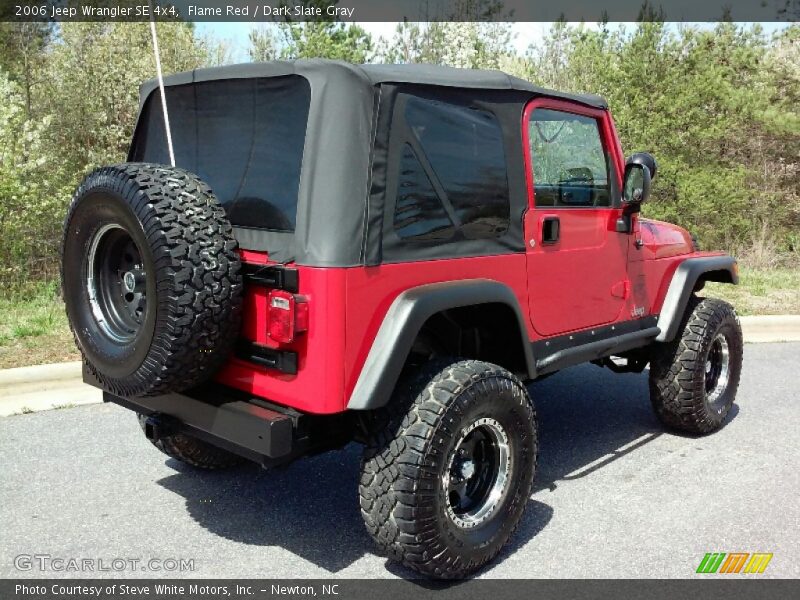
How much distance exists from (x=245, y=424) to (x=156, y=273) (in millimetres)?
670

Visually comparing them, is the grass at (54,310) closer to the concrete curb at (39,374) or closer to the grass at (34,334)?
the grass at (34,334)

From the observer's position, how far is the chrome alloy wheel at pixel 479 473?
314 centimetres

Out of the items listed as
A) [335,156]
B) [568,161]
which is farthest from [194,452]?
[568,161]

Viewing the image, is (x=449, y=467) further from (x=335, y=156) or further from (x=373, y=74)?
(x=373, y=74)

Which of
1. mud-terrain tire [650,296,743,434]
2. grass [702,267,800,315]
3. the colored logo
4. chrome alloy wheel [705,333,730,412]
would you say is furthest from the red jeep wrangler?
grass [702,267,800,315]

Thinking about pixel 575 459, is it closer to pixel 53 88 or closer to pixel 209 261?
pixel 209 261

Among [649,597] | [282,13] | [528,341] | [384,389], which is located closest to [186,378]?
[384,389]

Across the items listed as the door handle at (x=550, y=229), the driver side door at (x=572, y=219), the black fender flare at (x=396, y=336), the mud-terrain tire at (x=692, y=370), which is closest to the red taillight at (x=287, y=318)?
the black fender flare at (x=396, y=336)

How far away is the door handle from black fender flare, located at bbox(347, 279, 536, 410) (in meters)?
0.77

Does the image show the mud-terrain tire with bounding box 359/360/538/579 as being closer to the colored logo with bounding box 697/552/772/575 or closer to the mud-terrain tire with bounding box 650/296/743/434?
the colored logo with bounding box 697/552/772/575

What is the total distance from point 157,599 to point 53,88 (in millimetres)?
16170

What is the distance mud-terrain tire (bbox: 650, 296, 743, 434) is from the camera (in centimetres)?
462

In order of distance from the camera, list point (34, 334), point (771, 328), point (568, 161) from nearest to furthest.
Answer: point (568, 161), point (34, 334), point (771, 328)

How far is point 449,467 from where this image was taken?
→ 2986 millimetres
